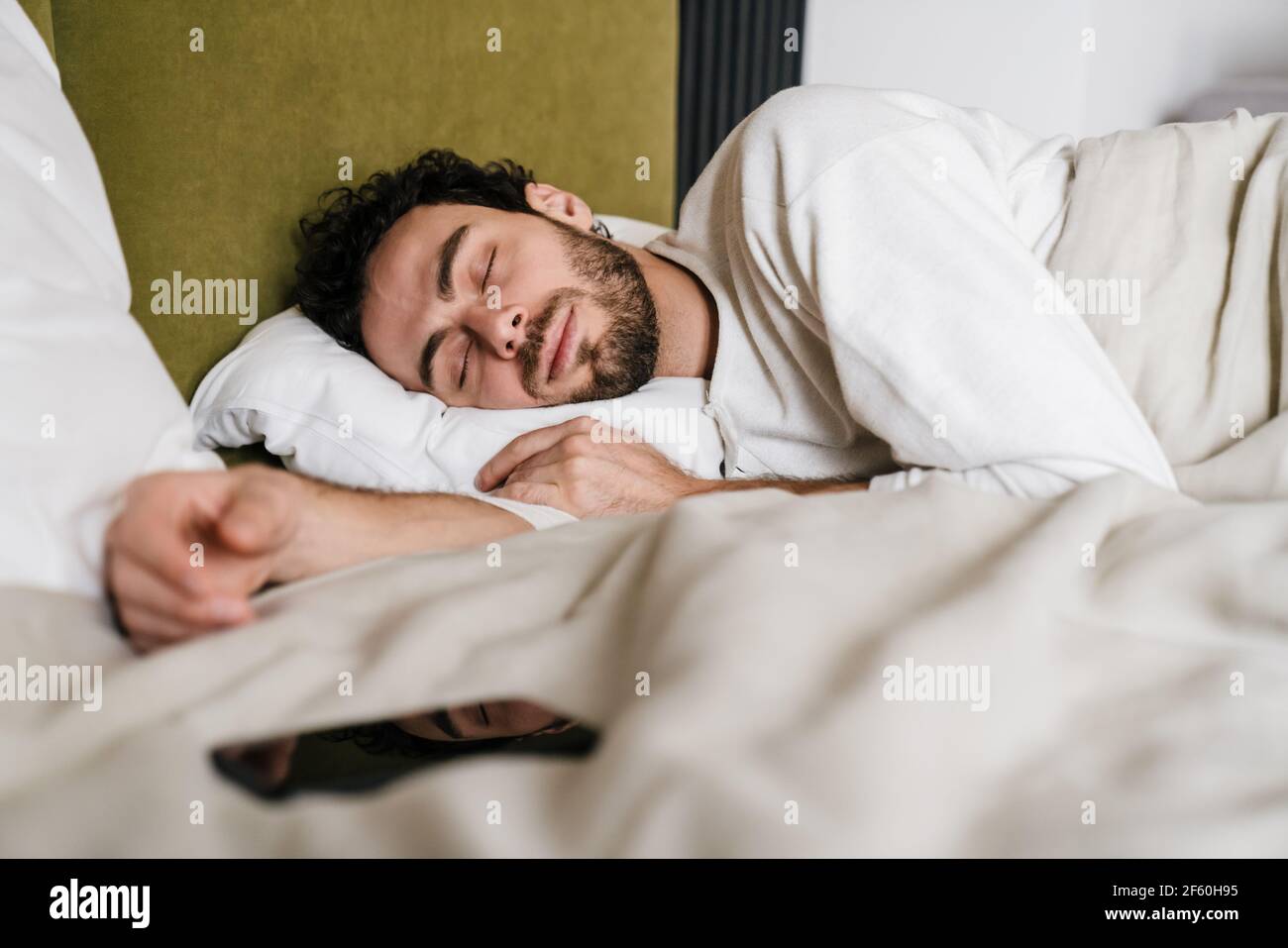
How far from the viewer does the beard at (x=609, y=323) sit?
126cm

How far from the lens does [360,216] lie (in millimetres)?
1346

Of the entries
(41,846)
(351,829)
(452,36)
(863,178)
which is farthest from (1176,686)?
(452,36)

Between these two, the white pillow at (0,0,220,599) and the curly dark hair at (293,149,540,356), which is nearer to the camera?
the white pillow at (0,0,220,599)

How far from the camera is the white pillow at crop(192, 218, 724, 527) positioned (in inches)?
44.9

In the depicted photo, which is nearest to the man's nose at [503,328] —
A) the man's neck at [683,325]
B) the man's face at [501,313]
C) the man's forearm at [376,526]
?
the man's face at [501,313]

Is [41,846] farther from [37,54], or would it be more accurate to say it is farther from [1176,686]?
[37,54]

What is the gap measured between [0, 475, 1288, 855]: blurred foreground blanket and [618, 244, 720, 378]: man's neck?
26.4 inches

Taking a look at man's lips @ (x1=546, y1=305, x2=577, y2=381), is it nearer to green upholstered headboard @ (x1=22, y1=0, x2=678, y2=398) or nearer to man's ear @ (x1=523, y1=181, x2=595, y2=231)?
man's ear @ (x1=523, y1=181, x2=595, y2=231)

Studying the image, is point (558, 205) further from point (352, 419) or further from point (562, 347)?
point (352, 419)

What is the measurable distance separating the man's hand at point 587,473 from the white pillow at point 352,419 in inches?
1.4

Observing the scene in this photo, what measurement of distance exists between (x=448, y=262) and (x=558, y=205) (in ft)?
0.93

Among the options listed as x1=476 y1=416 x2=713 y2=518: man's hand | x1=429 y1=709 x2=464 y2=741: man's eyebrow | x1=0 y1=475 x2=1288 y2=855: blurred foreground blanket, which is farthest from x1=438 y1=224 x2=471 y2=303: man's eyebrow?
x1=429 y1=709 x2=464 y2=741: man's eyebrow

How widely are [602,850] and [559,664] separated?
0.58 ft
